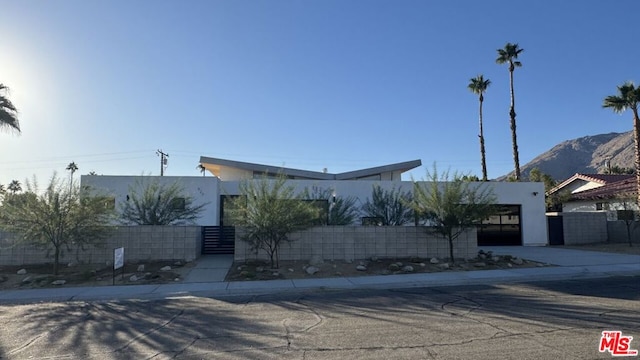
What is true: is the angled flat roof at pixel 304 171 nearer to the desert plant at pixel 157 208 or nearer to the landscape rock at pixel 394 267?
the desert plant at pixel 157 208

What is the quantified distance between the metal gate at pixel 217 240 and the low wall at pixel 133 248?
1.97 meters

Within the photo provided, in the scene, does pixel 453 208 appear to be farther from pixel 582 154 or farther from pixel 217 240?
pixel 582 154

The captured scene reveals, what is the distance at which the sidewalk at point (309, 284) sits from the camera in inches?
480

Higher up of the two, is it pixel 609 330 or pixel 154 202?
pixel 154 202

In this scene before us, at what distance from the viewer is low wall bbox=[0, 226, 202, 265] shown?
16.8 m

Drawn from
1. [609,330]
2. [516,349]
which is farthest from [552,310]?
[516,349]

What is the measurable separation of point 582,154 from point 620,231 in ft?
491

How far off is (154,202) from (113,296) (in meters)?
7.45

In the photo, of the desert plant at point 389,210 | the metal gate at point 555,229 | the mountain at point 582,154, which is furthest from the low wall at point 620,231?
the mountain at point 582,154

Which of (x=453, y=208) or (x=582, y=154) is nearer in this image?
(x=453, y=208)

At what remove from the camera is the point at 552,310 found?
883 centimetres

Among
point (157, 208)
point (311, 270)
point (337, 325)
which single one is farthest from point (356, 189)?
point (337, 325)

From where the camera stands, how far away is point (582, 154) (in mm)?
158000

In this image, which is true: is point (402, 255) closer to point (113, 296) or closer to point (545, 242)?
point (113, 296)
